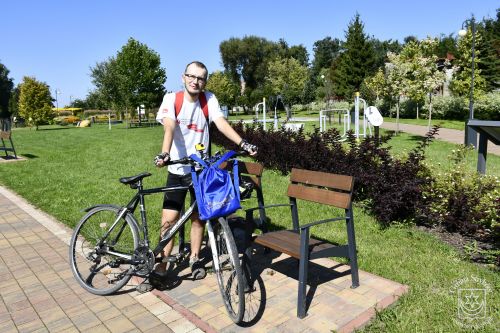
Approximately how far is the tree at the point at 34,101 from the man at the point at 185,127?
33.4 meters

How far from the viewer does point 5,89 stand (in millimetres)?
75000

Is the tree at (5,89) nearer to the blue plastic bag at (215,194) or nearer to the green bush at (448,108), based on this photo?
the green bush at (448,108)

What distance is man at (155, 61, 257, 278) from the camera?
3609 millimetres

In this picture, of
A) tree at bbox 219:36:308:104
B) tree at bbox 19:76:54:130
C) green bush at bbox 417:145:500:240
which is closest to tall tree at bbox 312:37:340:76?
tree at bbox 219:36:308:104

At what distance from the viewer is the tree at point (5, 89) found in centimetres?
7261

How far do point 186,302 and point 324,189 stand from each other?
158cm

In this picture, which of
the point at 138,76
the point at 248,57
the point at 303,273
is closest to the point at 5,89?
the point at 248,57

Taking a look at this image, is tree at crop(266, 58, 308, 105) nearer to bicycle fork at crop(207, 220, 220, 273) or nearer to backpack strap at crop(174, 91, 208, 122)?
backpack strap at crop(174, 91, 208, 122)

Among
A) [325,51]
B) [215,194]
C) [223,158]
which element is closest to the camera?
[215,194]

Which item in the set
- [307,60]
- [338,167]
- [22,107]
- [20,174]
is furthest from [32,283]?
[307,60]

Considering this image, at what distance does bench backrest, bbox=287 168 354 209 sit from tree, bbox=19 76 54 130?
33681mm

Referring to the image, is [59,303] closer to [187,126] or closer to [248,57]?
[187,126]

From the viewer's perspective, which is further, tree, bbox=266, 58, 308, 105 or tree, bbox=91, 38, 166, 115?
tree, bbox=266, 58, 308, 105

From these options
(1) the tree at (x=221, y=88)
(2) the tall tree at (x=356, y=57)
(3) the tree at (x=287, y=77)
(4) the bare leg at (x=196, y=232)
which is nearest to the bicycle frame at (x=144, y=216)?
(4) the bare leg at (x=196, y=232)
